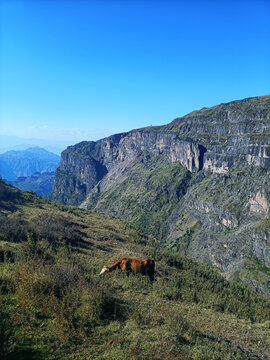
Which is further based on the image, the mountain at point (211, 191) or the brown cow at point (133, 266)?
the mountain at point (211, 191)

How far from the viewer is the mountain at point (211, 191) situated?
3270 inches

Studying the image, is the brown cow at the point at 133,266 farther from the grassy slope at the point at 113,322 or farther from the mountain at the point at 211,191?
the mountain at the point at 211,191

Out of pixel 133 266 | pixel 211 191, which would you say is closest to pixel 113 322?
pixel 133 266

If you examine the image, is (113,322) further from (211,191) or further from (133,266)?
(211,191)

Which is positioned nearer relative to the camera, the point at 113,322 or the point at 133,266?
the point at 113,322

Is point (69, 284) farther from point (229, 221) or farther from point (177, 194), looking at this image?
point (177, 194)

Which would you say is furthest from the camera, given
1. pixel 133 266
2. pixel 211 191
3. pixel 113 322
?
pixel 211 191

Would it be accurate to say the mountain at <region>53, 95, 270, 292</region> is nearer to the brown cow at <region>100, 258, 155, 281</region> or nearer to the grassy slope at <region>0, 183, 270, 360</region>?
the brown cow at <region>100, 258, 155, 281</region>

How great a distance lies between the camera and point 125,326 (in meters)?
9.09

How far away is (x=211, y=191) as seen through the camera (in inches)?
4707

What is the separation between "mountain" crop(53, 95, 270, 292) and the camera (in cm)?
8306

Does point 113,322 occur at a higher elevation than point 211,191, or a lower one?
higher

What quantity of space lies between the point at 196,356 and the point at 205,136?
513 ft

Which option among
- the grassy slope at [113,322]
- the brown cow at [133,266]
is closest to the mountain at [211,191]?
the brown cow at [133,266]
